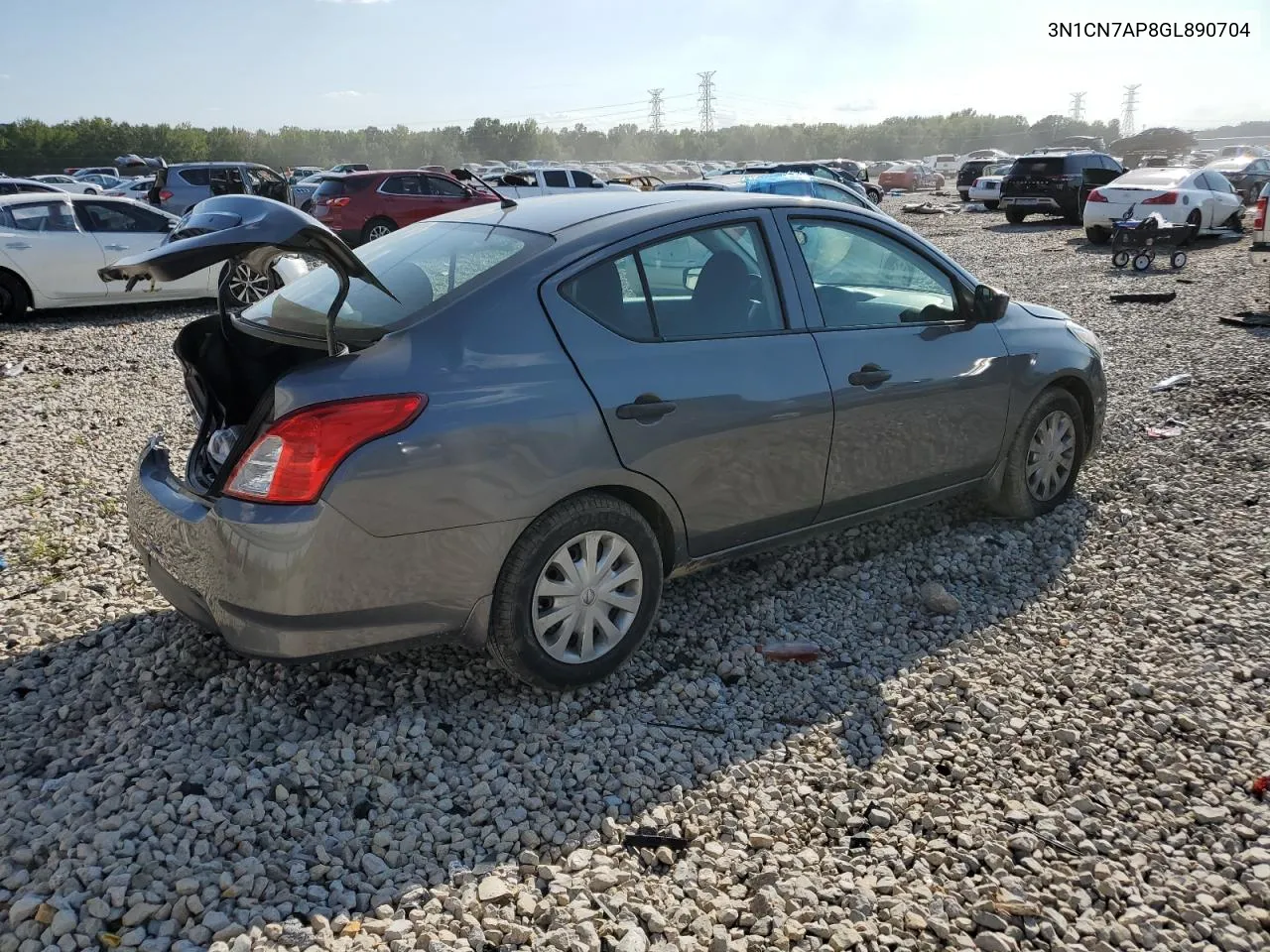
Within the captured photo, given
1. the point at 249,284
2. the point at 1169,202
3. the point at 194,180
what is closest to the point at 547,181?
the point at 194,180

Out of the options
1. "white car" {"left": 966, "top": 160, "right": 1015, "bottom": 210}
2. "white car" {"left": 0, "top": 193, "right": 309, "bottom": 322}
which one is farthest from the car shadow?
"white car" {"left": 966, "top": 160, "right": 1015, "bottom": 210}

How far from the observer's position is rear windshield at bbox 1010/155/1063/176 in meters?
25.2

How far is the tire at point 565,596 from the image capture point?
3418mm

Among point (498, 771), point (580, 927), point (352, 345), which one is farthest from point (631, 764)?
point (352, 345)

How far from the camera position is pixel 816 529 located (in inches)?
171

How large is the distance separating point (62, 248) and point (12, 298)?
2.65 ft

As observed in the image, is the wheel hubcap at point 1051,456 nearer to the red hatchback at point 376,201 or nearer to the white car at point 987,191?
the red hatchback at point 376,201

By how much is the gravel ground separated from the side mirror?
3.74 feet

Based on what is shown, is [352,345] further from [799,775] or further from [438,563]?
[799,775]

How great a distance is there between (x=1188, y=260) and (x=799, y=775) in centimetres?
1734

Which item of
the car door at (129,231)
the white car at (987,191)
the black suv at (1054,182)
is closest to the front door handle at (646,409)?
the car door at (129,231)

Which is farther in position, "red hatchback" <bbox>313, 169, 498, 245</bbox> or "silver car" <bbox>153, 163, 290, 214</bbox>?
"silver car" <bbox>153, 163, 290, 214</bbox>

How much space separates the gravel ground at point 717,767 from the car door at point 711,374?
0.65 metres

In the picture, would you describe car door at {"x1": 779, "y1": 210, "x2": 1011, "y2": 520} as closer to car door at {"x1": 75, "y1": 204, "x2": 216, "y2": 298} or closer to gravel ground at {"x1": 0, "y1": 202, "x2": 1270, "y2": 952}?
gravel ground at {"x1": 0, "y1": 202, "x2": 1270, "y2": 952}
